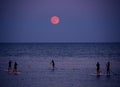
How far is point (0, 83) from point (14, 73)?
30.9 feet

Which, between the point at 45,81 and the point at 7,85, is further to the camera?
the point at 45,81

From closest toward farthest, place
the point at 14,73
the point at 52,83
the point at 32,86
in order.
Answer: the point at 32,86 < the point at 52,83 < the point at 14,73

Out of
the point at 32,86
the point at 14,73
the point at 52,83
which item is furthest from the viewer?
the point at 14,73

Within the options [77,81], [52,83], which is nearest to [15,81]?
[52,83]

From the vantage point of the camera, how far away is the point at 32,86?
1187 inches

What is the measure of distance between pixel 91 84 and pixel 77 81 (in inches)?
106

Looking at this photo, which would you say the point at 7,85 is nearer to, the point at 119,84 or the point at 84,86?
the point at 84,86

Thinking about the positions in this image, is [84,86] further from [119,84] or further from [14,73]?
[14,73]

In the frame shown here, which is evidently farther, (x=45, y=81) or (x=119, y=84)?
(x=45, y=81)

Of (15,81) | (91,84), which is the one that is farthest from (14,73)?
(91,84)

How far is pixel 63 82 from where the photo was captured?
108 feet

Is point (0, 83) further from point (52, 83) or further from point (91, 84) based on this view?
point (91, 84)

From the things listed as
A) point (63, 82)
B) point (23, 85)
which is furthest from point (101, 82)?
point (23, 85)

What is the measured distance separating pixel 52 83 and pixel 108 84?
6.00m
